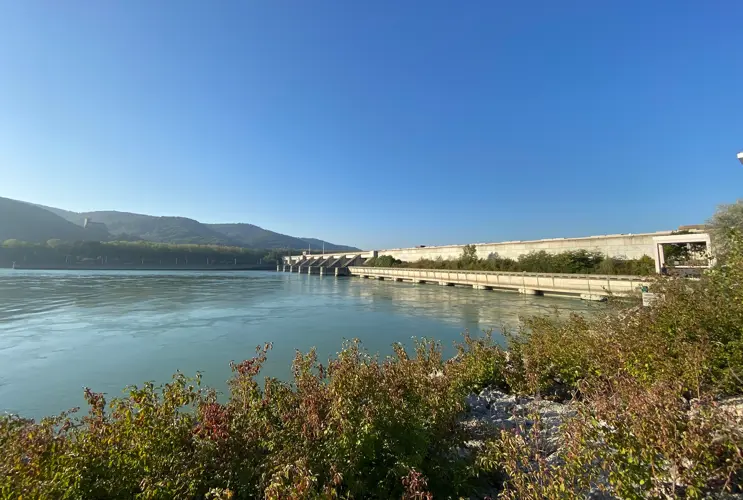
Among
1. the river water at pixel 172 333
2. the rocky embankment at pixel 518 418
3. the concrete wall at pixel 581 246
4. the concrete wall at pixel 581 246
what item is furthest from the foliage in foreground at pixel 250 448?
the concrete wall at pixel 581 246

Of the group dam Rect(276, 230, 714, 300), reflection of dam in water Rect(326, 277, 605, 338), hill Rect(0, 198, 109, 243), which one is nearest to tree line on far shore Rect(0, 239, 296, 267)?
hill Rect(0, 198, 109, 243)

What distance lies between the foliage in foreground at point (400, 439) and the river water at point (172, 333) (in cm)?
634

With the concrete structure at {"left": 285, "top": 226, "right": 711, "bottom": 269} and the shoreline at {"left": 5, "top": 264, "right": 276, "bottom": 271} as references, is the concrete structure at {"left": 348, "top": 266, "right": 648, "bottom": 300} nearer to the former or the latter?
the concrete structure at {"left": 285, "top": 226, "right": 711, "bottom": 269}

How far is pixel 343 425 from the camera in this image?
9.91 ft

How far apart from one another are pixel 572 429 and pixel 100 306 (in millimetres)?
31905

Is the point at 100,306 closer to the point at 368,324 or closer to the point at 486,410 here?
the point at 368,324

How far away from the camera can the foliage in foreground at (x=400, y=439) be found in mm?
2191

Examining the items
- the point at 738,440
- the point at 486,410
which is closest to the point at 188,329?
the point at 486,410

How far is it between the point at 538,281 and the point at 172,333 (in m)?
30.1

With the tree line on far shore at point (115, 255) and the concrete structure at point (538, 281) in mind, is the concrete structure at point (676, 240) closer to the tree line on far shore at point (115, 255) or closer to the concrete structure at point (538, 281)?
the concrete structure at point (538, 281)

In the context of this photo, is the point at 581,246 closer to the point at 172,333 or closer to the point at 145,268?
the point at 172,333

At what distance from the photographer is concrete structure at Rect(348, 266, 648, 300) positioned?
1020 inches

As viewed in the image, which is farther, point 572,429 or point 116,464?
point 116,464

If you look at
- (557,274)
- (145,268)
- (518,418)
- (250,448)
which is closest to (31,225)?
(145,268)
